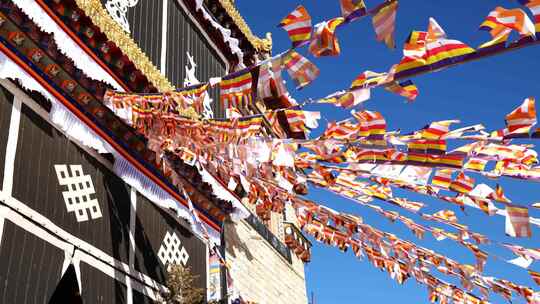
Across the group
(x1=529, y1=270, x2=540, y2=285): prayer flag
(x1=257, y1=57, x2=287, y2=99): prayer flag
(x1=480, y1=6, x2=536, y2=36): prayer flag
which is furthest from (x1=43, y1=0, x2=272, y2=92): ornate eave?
(x1=529, y1=270, x2=540, y2=285): prayer flag

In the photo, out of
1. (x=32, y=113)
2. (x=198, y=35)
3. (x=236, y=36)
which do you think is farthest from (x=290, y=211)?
(x=32, y=113)

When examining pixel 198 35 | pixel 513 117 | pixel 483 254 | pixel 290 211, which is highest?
pixel 198 35

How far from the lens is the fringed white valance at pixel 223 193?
8.09 m

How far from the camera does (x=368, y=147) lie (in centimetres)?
531

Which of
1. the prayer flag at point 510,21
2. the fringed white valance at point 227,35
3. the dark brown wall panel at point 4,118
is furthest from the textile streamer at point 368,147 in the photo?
the fringed white valance at point 227,35

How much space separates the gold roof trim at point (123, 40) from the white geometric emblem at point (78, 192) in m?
1.67

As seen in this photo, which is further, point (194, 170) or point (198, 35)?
point (198, 35)

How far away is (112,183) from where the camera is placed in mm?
6527

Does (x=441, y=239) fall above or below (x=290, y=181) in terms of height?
below

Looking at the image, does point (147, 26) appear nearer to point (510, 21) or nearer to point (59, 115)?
point (59, 115)

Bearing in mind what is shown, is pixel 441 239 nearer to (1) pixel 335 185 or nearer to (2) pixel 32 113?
(1) pixel 335 185

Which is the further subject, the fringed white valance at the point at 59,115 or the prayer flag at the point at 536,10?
the fringed white valance at the point at 59,115

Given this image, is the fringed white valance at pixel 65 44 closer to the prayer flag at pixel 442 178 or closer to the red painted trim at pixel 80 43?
the red painted trim at pixel 80 43

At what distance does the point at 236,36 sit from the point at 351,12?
26.4 ft
